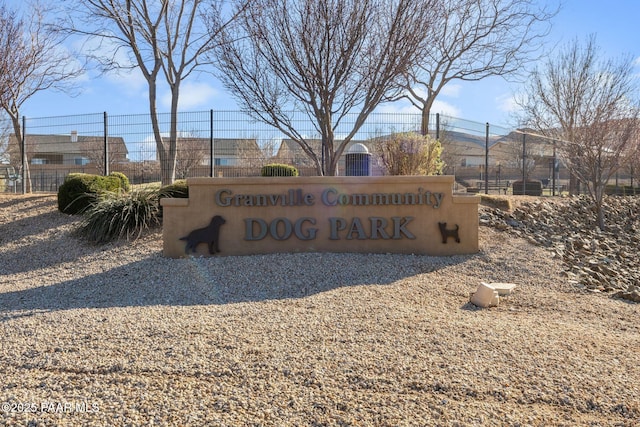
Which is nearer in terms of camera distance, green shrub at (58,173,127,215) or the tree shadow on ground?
the tree shadow on ground

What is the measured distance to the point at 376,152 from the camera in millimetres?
12023

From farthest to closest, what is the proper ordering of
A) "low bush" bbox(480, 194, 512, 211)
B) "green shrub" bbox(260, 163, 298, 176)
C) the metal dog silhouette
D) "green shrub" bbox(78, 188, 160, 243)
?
"green shrub" bbox(260, 163, 298, 176), "low bush" bbox(480, 194, 512, 211), "green shrub" bbox(78, 188, 160, 243), the metal dog silhouette

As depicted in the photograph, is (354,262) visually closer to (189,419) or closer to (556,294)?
(556,294)

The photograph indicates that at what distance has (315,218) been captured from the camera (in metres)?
8.41

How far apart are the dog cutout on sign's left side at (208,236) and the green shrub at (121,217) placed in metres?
1.82

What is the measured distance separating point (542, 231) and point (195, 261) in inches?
287

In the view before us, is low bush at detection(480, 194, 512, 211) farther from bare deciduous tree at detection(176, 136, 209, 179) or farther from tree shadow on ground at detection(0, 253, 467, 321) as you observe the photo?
bare deciduous tree at detection(176, 136, 209, 179)

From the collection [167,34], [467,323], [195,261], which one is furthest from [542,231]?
[167,34]

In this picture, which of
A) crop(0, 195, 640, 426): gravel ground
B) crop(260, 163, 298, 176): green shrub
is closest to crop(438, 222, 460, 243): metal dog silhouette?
crop(0, 195, 640, 426): gravel ground

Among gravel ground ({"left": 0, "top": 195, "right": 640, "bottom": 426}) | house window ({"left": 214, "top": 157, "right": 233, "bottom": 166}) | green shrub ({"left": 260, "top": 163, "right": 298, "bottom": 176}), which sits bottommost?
gravel ground ({"left": 0, "top": 195, "right": 640, "bottom": 426})

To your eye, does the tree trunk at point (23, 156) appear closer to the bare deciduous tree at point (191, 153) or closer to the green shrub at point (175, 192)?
the bare deciduous tree at point (191, 153)

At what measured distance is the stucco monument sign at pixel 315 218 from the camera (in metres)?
8.34

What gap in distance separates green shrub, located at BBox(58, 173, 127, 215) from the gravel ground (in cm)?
384

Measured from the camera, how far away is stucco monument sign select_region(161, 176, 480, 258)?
8344 mm
